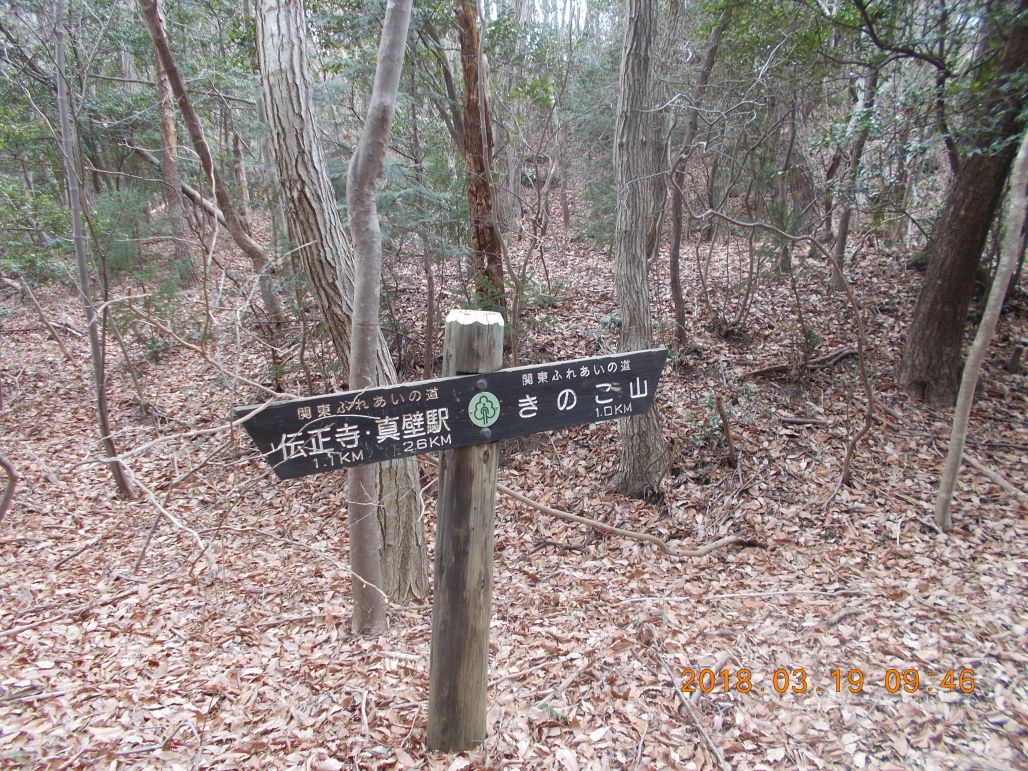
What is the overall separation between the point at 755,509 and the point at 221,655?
4.61 meters

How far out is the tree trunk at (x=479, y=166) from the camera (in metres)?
6.32

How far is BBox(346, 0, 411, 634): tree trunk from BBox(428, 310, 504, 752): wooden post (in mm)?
888

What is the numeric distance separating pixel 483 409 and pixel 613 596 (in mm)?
2801

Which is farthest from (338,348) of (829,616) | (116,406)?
(116,406)

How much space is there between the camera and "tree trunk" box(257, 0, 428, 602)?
3.57 meters

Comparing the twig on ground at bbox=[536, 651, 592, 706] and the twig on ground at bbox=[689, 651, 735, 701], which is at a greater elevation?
the twig on ground at bbox=[689, 651, 735, 701]

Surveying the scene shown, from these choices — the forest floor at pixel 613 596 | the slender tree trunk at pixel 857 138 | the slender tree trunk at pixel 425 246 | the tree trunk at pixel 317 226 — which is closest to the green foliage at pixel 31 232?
the forest floor at pixel 613 596

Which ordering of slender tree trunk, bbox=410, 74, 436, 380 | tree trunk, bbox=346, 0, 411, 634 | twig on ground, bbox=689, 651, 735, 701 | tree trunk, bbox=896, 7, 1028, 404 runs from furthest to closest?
1. slender tree trunk, bbox=410, 74, 436, 380
2. tree trunk, bbox=896, 7, 1028, 404
3. twig on ground, bbox=689, 651, 735, 701
4. tree trunk, bbox=346, 0, 411, 634

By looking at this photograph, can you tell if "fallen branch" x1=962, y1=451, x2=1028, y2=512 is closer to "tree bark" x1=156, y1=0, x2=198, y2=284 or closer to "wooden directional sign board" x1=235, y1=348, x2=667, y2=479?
"wooden directional sign board" x1=235, y1=348, x2=667, y2=479

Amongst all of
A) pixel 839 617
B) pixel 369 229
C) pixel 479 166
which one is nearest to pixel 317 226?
pixel 369 229

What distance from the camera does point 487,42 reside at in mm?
7684

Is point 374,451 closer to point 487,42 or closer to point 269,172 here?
point 269,172

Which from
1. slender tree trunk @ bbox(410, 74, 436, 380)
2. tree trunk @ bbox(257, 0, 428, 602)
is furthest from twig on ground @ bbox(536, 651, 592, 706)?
slender tree trunk @ bbox(410, 74, 436, 380)

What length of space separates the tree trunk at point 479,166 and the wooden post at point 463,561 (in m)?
4.25
